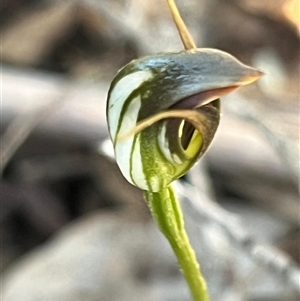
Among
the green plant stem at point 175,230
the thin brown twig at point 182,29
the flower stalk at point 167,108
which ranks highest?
the thin brown twig at point 182,29

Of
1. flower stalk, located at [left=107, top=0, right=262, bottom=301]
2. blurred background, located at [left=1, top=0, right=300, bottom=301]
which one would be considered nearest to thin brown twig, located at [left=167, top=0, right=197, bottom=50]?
flower stalk, located at [left=107, top=0, right=262, bottom=301]

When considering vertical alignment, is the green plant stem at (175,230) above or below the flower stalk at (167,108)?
below

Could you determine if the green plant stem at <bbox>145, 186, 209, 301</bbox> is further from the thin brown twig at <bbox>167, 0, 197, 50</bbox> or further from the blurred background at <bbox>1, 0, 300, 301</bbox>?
the blurred background at <bbox>1, 0, 300, 301</bbox>

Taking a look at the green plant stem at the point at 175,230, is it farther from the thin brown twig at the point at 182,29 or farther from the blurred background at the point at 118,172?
the blurred background at the point at 118,172

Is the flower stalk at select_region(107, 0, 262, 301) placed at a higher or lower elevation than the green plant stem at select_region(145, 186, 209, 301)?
higher

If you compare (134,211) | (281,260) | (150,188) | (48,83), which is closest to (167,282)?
(134,211)

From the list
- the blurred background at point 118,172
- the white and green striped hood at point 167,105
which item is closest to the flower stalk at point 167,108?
the white and green striped hood at point 167,105

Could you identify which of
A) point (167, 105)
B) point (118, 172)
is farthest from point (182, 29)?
point (118, 172)
